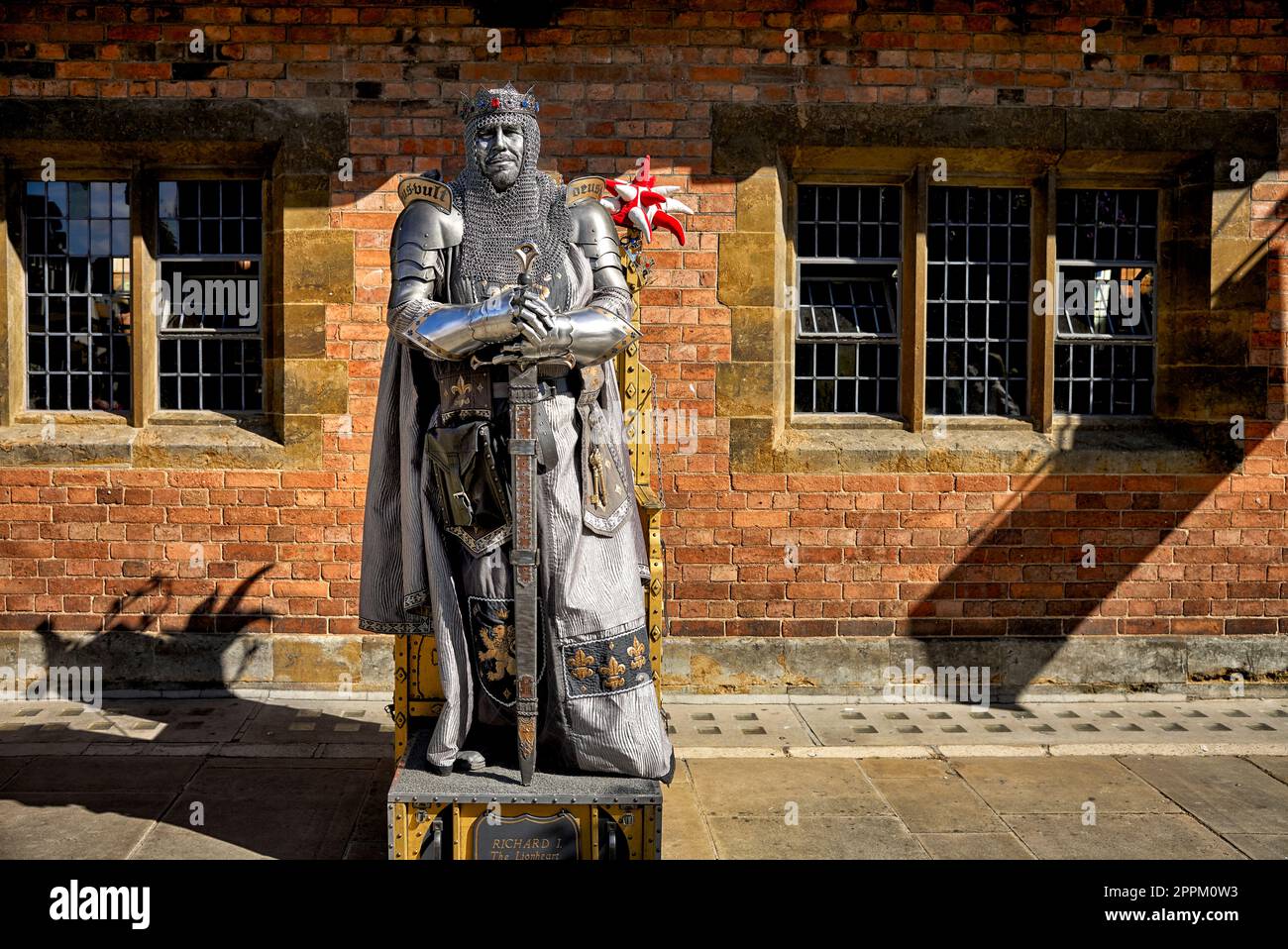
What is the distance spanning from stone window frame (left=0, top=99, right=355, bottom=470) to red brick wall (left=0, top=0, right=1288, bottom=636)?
11 centimetres

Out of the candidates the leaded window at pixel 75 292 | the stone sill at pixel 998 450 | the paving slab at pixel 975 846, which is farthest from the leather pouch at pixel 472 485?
the leaded window at pixel 75 292

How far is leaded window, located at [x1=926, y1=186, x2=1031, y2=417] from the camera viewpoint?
7.43 meters

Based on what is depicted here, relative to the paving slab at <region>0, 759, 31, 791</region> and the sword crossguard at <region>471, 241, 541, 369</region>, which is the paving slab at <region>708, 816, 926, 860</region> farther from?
the paving slab at <region>0, 759, 31, 791</region>

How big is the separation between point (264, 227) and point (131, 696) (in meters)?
2.96

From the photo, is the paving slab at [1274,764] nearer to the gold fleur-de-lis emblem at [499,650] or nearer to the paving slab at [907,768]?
the paving slab at [907,768]

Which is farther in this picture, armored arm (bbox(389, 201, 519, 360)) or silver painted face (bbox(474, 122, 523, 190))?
silver painted face (bbox(474, 122, 523, 190))

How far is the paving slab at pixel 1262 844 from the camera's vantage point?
184 inches

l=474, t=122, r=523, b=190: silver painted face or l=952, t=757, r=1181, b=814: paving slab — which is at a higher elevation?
l=474, t=122, r=523, b=190: silver painted face

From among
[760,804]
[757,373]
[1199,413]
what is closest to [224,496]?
[757,373]

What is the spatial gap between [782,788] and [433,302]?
9.46ft

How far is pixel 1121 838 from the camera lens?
191 inches

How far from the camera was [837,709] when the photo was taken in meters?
6.84

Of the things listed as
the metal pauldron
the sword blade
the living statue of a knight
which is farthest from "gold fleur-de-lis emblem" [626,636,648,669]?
the metal pauldron

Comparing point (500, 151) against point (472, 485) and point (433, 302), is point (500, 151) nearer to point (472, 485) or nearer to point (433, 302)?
point (433, 302)
